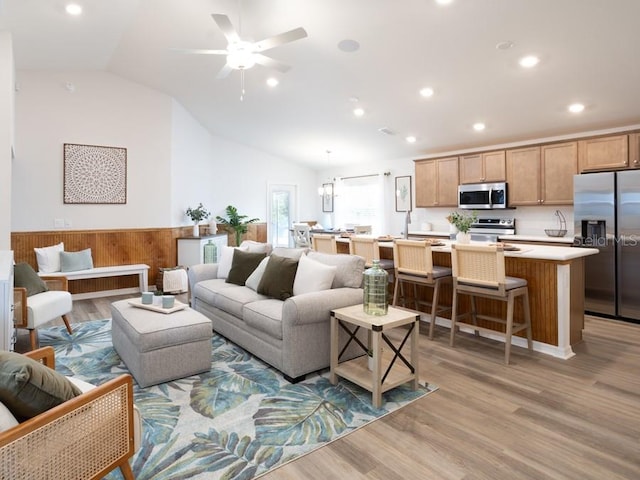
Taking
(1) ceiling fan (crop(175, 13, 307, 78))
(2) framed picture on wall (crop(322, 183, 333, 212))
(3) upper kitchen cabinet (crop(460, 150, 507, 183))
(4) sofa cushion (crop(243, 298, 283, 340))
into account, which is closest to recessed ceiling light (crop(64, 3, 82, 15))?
(1) ceiling fan (crop(175, 13, 307, 78))

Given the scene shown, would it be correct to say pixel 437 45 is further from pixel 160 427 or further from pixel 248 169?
pixel 248 169

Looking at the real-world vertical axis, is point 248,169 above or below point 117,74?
below

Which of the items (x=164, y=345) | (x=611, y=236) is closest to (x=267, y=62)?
(x=164, y=345)

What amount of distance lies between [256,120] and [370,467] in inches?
247

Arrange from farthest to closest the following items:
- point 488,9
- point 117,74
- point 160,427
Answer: point 117,74, point 488,9, point 160,427

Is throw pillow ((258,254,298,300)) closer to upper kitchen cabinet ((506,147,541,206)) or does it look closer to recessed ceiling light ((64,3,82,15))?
recessed ceiling light ((64,3,82,15))

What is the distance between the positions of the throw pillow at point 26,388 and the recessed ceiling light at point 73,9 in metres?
4.04

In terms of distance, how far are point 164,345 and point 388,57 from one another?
3771 mm

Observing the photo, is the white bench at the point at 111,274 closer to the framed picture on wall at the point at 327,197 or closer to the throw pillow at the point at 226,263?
the throw pillow at the point at 226,263

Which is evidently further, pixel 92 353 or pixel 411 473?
pixel 92 353

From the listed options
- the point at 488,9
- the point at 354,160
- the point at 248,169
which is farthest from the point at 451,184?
the point at 248,169

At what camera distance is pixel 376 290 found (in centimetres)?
275

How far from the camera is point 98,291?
6.13m

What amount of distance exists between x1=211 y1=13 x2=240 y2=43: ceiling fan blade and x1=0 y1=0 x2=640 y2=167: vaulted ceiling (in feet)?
3.07
